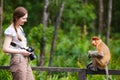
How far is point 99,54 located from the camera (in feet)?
26.4

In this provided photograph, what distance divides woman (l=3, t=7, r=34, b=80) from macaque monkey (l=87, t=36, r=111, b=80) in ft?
3.86

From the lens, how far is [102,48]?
807cm

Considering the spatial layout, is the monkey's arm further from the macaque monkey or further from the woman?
the woman

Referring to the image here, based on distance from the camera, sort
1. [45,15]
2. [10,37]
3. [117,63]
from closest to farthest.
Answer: [10,37] < [117,63] < [45,15]

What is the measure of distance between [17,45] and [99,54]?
4.77ft

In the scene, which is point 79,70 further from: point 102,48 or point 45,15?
point 45,15

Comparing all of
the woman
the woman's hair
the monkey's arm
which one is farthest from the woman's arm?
the monkey's arm

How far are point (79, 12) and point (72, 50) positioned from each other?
803 centimetres

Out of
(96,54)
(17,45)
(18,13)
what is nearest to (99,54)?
(96,54)

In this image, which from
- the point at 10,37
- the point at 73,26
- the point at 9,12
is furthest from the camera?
the point at 73,26

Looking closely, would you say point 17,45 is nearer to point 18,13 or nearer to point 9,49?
point 9,49

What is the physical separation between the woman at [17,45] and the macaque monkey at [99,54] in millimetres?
1176

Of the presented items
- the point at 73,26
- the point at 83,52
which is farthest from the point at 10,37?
the point at 73,26

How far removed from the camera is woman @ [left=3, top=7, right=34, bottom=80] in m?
7.45
